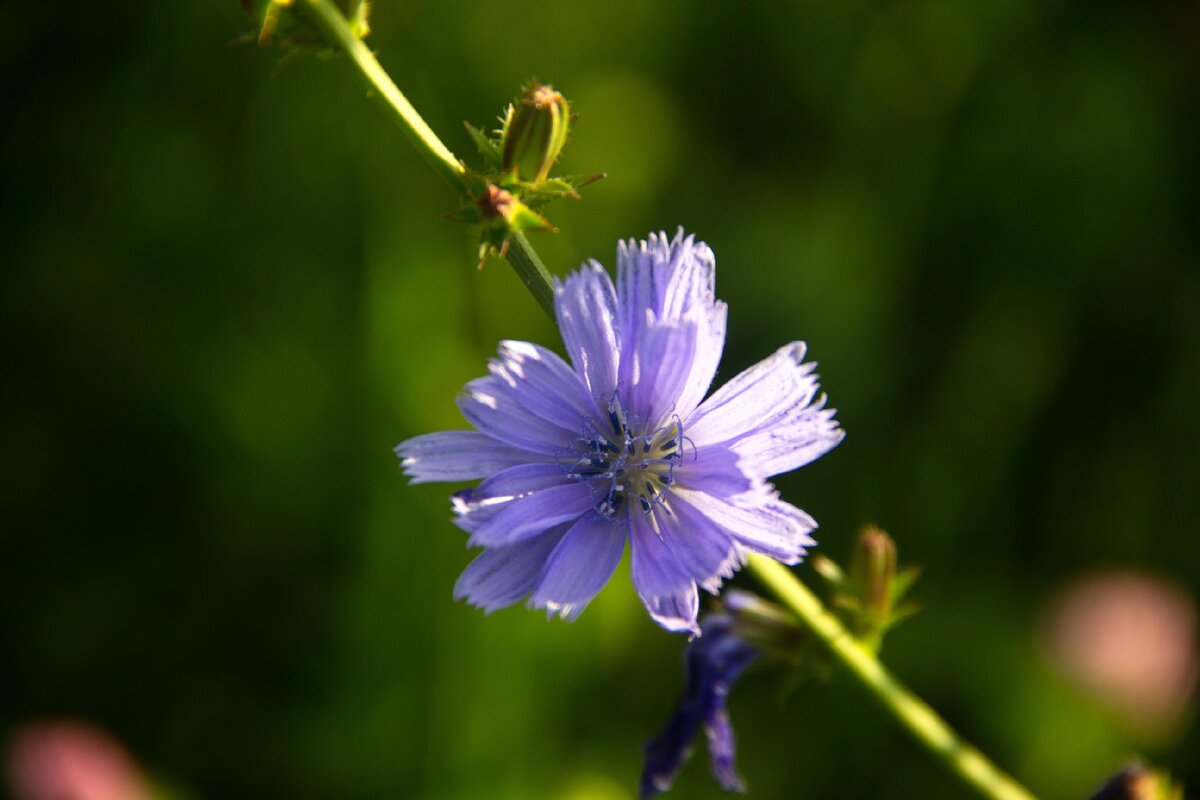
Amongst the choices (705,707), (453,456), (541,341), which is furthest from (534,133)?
(541,341)

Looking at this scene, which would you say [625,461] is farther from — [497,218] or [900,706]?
[900,706]

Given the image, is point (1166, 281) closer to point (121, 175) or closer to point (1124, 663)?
point (1124, 663)

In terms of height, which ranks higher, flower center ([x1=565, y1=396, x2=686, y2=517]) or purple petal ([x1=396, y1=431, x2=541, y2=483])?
purple petal ([x1=396, y1=431, x2=541, y2=483])

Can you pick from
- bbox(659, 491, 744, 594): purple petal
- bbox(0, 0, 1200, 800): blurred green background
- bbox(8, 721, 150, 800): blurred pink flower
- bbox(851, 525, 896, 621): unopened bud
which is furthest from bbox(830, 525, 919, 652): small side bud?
bbox(8, 721, 150, 800): blurred pink flower

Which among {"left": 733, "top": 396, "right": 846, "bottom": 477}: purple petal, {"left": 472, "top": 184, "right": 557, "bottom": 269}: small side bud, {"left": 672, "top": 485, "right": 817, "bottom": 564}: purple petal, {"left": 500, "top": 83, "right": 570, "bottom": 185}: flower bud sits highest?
{"left": 500, "top": 83, "right": 570, "bottom": 185}: flower bud

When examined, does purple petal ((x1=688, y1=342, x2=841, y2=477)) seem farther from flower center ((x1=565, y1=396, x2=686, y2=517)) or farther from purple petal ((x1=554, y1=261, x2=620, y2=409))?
purple petal ((x1=554, y1=261, x2=620, y2=409))

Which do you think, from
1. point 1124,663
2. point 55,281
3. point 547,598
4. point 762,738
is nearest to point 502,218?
point 547,598

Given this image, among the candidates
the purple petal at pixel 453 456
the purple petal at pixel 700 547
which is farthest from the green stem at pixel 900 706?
the purple petal at pixel 453 456

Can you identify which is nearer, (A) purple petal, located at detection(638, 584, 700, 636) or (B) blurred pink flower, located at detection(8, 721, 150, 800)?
(A) purple petal, located at detection(638, 584, 700, 636)
